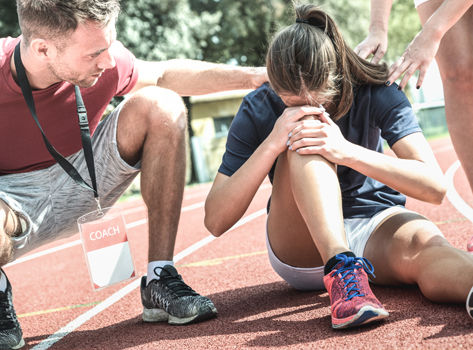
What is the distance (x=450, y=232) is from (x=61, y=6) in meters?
2.98

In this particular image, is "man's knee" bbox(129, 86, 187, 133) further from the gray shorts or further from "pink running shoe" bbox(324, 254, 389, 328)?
"pink running shoe" bbox(324, 254, 389, 328)

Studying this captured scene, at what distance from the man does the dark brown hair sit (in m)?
0.47

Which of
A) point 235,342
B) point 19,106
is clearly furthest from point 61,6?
point 235,342

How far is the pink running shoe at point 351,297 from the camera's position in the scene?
6.94ft

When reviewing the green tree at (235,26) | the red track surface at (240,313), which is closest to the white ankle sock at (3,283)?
the red track surface at (240,313)

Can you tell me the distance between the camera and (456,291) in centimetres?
223

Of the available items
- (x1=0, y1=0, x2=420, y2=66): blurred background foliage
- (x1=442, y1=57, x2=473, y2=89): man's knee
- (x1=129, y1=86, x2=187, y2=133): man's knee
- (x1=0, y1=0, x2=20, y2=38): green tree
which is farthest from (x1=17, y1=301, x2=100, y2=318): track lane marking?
(x1=0, y1=0, x2=20, y2=38): green tree

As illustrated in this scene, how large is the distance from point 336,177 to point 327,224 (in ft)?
0.71

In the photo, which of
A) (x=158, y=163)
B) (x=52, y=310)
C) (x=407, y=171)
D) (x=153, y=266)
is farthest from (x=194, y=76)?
(x=52, y=310)

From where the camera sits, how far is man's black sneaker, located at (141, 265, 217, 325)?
274 cm

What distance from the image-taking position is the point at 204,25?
20.2m

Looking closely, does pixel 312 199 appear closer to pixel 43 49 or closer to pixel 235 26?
pixel 43 49

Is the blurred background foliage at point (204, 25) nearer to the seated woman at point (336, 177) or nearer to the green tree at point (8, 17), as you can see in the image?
the green tree at point (8, 17)

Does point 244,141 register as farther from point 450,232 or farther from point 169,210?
point 450,232
